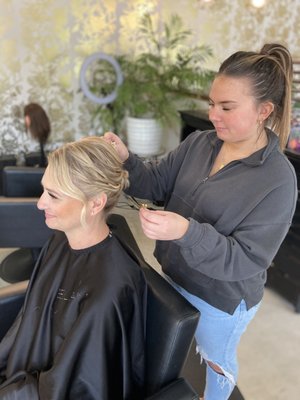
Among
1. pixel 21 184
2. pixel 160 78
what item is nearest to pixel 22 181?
pixel 21 184

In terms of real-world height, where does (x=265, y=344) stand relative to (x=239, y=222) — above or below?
below

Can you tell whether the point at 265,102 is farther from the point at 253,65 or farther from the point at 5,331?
the point at 5,331

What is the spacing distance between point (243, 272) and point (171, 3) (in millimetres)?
3083

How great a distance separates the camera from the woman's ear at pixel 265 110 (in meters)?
0.93

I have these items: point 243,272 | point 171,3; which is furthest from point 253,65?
point 171,3

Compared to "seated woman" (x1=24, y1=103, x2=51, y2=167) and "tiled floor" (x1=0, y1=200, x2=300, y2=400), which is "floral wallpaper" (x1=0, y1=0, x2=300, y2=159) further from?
"tiled floor" (x1=0, y1=200, x2=300, y2=400)

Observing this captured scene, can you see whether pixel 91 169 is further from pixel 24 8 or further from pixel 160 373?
pixel 24 8

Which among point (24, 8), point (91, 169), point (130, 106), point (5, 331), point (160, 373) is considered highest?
point (24, 8)

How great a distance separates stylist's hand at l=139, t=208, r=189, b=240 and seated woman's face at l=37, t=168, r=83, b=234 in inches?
9.7

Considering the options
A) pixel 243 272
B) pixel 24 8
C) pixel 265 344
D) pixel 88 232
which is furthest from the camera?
pixel 24 8

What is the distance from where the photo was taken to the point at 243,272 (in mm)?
889

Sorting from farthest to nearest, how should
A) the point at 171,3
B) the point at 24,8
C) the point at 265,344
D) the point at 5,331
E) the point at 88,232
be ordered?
the point at 171,3
the point at 24,8
the point at 265,344
the point at 5,331
the point at 88,232

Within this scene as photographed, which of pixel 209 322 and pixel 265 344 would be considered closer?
pixel 209 322

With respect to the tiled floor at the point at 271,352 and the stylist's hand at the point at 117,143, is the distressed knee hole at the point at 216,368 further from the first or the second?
the stylist's hand at the point at 117,143
